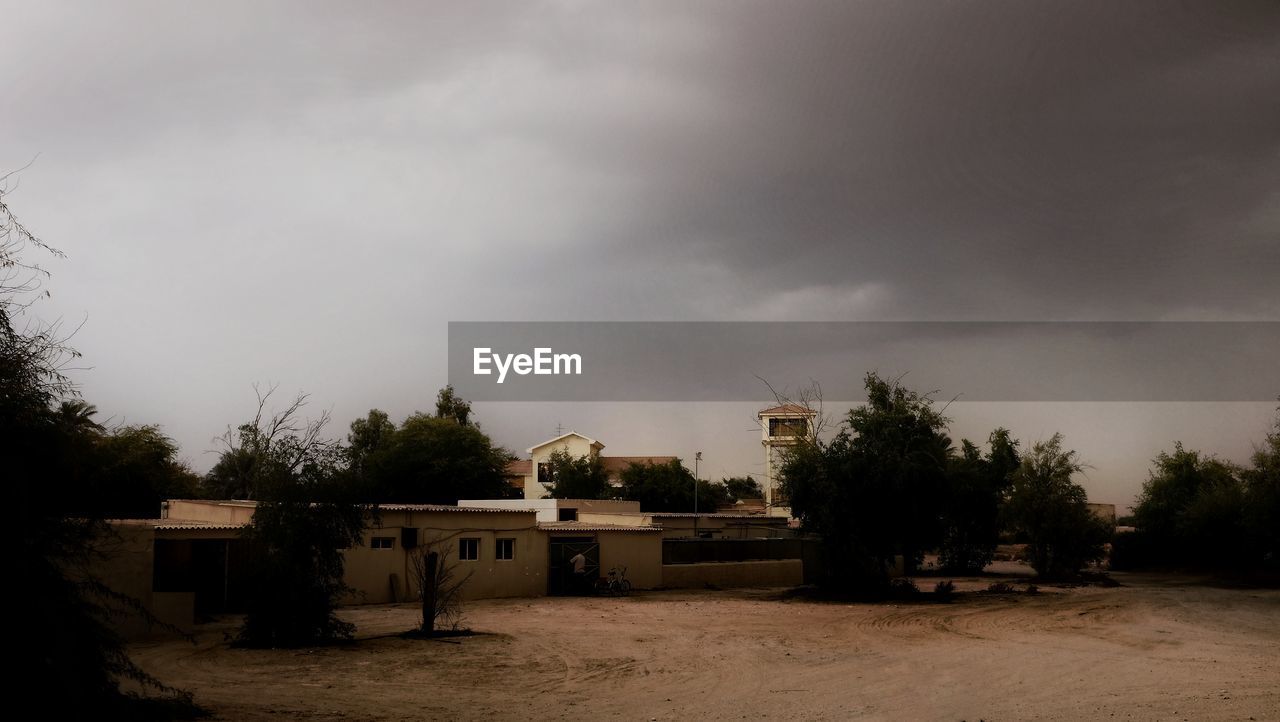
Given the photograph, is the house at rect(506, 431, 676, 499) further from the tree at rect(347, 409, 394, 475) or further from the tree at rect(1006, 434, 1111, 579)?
the tree at rect(1006, 434, 1111, 579)

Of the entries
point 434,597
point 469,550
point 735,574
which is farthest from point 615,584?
point 434,597

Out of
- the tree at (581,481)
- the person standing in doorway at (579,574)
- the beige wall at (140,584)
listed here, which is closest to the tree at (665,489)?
the tree at (581,481)

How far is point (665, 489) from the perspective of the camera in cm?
7450

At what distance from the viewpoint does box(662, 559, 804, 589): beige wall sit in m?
34.9

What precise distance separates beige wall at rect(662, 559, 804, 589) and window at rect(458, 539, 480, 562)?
26.2 ft

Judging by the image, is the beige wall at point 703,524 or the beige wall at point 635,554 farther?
the beige wall at point 703,524

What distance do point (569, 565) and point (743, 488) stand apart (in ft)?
234

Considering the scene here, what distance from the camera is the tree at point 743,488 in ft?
324

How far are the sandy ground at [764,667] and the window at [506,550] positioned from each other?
4678 millimetres

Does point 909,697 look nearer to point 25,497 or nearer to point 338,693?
point 338,693

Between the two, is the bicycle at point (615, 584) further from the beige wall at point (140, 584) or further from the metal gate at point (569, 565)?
the beige wall at point (140, 584)

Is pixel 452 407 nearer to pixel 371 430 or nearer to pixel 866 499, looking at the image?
pixel 371 430

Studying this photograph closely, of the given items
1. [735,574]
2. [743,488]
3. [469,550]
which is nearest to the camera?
[469,550]

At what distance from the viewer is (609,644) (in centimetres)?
1888
